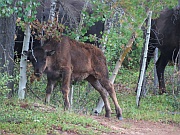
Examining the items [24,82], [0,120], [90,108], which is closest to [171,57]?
[90,108]

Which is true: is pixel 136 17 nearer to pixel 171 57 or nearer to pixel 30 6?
pixel 30 6

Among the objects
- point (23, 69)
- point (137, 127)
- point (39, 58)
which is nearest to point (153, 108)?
point (137, 127)

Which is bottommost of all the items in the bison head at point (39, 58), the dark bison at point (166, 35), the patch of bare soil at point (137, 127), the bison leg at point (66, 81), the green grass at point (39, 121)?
the patch of bare soil at point (137, 127)

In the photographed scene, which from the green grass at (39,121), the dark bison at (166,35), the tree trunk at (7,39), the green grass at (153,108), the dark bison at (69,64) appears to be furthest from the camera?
the dark bison at (166,35)

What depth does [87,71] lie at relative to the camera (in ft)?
A: 36.6

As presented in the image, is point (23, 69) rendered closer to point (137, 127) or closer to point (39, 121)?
point (39, 121)

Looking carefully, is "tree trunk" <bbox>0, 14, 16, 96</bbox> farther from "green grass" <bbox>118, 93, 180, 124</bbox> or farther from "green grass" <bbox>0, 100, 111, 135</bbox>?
"green grass" <bbox>118, 93, 180, 124</bbox>

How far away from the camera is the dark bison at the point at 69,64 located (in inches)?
415

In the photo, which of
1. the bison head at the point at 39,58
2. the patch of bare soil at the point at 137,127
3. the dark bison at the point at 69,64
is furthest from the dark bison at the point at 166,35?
the bison head at the point at 39,58

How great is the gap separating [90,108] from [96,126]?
10.3 feet

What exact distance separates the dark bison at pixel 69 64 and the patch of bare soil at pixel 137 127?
47 cm

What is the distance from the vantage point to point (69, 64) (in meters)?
10.8

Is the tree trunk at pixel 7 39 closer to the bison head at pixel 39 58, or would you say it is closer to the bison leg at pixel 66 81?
the bison head at pixel 39 58

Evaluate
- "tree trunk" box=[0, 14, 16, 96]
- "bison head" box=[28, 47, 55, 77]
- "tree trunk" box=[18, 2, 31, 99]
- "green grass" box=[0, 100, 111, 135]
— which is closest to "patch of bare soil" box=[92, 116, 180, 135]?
"green grass" box=[0, 100, 111, 135]
